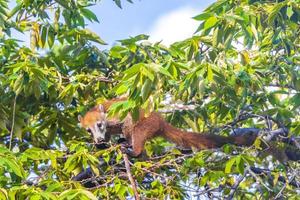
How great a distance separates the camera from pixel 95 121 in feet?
17.7

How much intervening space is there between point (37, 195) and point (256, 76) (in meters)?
1.70

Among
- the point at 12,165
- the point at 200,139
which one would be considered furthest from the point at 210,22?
the point at 200,139

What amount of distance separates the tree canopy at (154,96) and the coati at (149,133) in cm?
9

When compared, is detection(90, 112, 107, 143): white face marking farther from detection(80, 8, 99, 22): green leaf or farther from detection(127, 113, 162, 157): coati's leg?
detection(80, 8, 99, 22): green leaf

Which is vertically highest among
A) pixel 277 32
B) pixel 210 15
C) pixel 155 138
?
pixel 210 15

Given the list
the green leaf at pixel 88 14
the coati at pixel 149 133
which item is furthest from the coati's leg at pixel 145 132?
the green leaf at pixel 88 14

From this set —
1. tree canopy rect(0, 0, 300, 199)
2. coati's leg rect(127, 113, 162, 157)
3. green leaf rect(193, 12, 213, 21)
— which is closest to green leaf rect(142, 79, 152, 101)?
tree canopy rect(0, 0, 300, 199)

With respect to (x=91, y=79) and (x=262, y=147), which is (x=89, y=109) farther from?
(x=262, y=147)

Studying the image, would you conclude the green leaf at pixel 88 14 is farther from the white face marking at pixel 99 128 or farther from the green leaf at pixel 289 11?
the green leaf at pixel 289 11

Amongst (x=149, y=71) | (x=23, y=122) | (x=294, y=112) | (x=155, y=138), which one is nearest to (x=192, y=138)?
(x=155, y=138)

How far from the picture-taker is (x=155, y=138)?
520 cm

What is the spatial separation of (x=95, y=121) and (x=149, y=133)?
2.10 feet

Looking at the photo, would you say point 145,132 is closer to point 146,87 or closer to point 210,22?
point 210,22

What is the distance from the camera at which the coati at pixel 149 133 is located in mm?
4528
